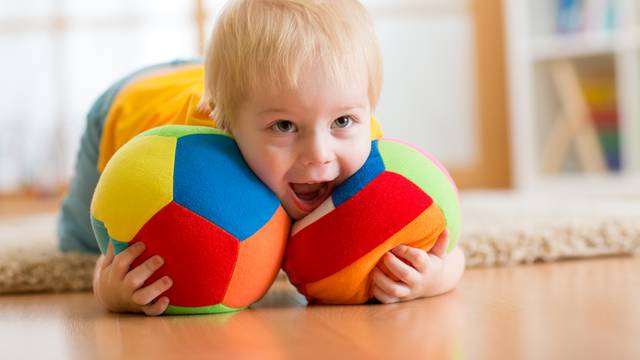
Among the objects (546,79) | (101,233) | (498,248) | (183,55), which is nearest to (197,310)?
(101,233)

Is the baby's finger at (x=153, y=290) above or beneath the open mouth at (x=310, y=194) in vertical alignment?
beneath

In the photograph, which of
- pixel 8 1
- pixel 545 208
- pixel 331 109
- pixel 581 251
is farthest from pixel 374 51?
pixel 8 1

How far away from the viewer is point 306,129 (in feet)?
3.28

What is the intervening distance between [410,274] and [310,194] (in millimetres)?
155

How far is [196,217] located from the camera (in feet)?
3.23

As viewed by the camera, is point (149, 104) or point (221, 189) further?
point (149, 104)

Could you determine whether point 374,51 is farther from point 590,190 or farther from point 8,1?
point 8,1

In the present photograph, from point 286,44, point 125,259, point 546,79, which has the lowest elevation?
point 546,79

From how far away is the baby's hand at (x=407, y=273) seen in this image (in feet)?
3.43

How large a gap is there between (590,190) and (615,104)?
0.33 m

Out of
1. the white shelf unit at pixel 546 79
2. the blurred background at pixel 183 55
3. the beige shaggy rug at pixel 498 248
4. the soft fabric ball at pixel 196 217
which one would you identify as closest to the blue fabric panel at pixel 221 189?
the soft fabric ball at pixel 196 217

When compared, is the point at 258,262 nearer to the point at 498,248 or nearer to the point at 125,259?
the point at 125,259

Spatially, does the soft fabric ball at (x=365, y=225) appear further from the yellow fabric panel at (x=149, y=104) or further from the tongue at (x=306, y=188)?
the yellow fabric panel at (x=149, y=104)

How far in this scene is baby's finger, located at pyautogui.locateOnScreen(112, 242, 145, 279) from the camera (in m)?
1.00
